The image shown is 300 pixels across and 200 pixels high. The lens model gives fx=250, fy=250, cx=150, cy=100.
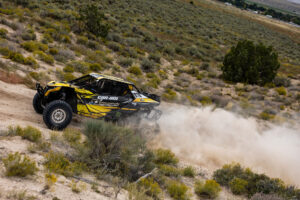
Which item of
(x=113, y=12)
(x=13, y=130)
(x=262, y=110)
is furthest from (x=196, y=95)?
(x=113, y=12)

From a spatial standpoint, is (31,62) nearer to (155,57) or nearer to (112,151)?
(112,151)

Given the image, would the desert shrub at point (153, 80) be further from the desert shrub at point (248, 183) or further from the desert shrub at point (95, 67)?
the desert shrub at point (248, 183)

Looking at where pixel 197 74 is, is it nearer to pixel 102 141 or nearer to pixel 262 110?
pixel 262 110

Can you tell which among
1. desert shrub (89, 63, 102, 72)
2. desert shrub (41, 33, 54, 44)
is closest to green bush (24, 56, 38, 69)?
desert shrub (89, 63, 102, 72)

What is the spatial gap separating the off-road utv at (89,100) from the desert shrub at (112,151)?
1.35 m

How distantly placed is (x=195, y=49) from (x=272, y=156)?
22.3m

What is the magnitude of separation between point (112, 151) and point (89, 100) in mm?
2482

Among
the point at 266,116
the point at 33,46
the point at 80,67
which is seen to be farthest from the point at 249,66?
the point at 33,46

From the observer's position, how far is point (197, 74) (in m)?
23.6

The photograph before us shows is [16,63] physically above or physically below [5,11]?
below

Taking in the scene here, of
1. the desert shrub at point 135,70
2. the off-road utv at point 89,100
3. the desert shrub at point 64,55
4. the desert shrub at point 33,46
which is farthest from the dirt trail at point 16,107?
the desert shrub at point 135,70

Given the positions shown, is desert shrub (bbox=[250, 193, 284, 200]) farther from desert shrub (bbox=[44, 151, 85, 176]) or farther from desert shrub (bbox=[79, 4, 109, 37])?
desert shrub (bbox=[79, 4, 109, 37])

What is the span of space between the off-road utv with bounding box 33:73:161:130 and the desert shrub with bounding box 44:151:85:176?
2.09 meters

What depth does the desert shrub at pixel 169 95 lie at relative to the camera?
16427mm
